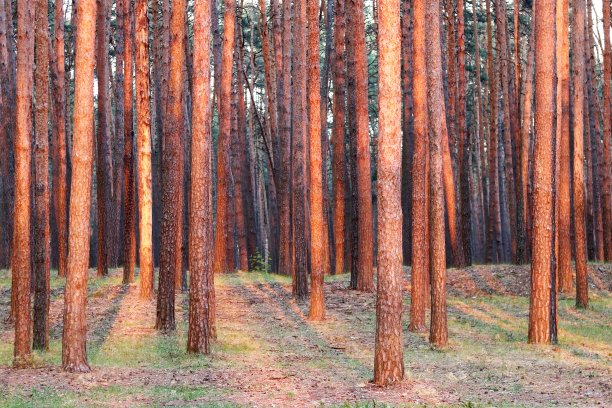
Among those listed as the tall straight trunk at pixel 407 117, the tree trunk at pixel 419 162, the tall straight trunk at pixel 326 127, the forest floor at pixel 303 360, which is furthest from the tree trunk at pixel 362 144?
the tree trunk at pixel 419 162

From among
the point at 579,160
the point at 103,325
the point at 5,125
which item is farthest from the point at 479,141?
the point at 103,325

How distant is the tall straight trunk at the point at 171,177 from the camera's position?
47.6ft

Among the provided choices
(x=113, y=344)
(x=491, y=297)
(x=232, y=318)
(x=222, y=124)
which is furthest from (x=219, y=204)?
(x=113, y=344)

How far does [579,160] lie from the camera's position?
18922mm

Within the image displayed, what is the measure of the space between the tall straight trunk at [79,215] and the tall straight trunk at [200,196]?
6.29 ft

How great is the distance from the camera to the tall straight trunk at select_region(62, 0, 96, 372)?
11.1 meters

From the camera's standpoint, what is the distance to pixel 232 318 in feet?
56.2

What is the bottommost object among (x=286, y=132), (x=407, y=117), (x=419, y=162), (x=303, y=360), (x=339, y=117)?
(x=303, y=360)

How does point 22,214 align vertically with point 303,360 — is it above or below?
above

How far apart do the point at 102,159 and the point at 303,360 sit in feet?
41.3

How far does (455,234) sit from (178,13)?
1337cm

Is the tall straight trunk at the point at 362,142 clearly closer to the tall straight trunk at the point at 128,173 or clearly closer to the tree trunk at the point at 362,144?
the tree trunk at the point at 362,144

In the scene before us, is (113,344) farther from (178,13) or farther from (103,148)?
(103,148)

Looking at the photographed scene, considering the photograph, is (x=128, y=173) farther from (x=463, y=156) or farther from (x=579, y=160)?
(x=463, y=156)
